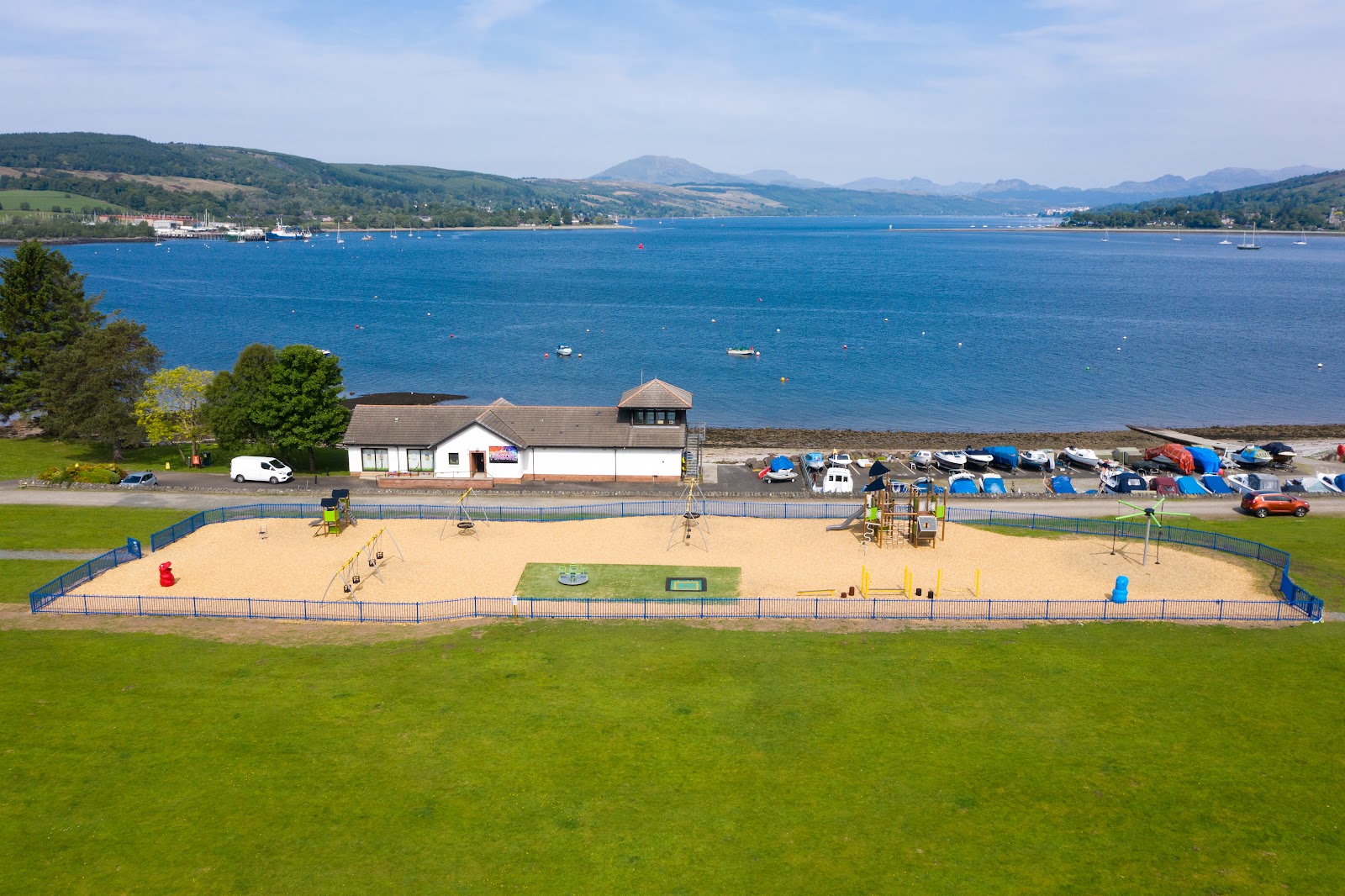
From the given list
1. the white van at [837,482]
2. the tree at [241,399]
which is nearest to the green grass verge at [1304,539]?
the white van at [837,482]

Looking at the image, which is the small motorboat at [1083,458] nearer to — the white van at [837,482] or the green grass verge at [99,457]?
the white van at [837,482]

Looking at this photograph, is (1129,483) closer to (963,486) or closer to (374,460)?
(963,486)

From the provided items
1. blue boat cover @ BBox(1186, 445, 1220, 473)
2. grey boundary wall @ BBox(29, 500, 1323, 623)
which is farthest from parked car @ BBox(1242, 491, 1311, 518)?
grey boundary wall @ BBox(29, 500, 1323, 623)

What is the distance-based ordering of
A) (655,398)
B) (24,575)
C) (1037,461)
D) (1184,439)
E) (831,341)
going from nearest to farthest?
(24,575)
(655,398)
(1037,461)
(1184,439)
(831,341)

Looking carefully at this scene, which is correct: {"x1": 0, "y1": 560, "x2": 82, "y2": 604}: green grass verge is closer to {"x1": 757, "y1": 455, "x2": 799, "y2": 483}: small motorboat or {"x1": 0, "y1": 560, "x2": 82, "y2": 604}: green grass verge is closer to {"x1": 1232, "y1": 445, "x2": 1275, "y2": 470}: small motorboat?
{"x1": 757, "y1": 455, "x2": 799, "y2": 483}: small motorboat

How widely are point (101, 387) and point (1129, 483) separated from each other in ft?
216

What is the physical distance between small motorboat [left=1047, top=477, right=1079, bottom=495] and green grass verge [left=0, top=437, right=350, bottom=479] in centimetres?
4473

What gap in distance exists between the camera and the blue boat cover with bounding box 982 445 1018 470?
6138cm

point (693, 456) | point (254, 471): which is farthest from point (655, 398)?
point (254, 471)

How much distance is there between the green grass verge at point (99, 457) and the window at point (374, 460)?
2851 mm

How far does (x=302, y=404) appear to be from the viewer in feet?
180

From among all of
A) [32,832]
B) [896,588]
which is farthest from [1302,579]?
[32,832]

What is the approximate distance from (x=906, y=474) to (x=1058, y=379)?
51490 mm

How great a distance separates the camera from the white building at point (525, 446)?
5391 cm
